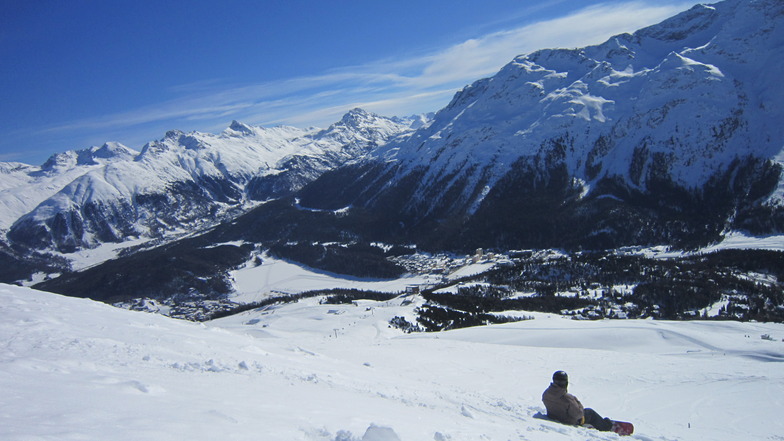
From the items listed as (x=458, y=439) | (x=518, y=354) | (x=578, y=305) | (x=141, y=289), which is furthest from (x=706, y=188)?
(x=141, y=289)

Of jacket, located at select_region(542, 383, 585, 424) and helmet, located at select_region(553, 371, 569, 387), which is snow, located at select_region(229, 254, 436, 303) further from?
helmet, located at select_region(553, 371, 569, 387)

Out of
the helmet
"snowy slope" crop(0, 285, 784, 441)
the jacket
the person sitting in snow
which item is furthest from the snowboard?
the helmet

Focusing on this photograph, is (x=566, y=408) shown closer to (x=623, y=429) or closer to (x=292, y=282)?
(x=623, y=429)

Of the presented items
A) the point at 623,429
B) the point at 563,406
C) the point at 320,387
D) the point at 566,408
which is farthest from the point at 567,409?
the point at 320,387

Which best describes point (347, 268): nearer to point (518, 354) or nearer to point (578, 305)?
point (578, 305)

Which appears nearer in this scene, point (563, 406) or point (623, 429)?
point (623, 429)

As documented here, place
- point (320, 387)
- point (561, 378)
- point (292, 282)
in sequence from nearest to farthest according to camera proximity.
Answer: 1. point (561, 378)
2. point (320, 387)
3. point (292, 282)

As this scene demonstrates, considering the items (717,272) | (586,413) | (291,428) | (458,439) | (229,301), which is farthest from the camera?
(229,301)
